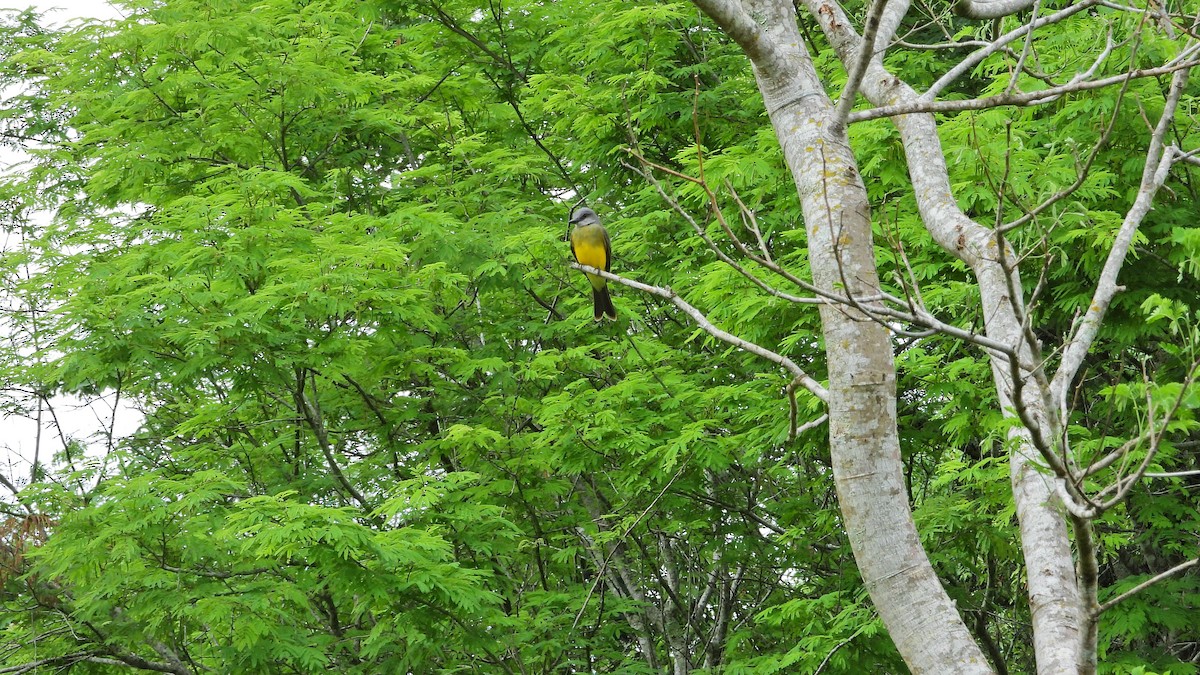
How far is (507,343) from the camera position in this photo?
9797mm

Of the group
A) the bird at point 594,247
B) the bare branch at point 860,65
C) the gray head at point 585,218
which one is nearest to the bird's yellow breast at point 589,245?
→ the bird at point 594,247

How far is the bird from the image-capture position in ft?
26.7

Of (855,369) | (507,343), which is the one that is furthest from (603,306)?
(855,369)

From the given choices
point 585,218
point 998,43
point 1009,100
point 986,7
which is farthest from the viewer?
point 585,218

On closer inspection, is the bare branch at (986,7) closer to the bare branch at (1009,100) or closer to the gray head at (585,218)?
the bare branch at (1009,100)

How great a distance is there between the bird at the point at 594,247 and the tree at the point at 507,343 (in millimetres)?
185

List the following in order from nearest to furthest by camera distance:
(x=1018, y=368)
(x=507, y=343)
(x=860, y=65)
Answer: (x=1018, y=368) → (x=860, y=65) → (x=507, y=343)

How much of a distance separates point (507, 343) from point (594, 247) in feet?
6.00

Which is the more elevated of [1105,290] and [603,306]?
[603,306]

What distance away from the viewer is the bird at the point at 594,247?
8133mm

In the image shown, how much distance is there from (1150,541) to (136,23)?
335 inches

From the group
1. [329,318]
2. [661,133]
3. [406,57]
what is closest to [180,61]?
[406,57]

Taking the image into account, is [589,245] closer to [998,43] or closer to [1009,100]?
[998,43]

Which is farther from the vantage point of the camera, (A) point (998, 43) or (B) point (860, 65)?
(A) point (998, 43)
